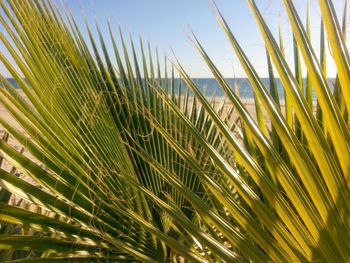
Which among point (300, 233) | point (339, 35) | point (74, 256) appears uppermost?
point (339, 35)

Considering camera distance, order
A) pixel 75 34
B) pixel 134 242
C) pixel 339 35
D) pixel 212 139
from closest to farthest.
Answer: pixel 339 35, pixel 134 242, pixel 75 34, pixel 212 139

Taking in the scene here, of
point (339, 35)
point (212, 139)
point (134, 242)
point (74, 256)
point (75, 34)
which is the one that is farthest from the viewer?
point (212, 139)

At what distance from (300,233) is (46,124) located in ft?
2.42

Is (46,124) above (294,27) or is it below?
below

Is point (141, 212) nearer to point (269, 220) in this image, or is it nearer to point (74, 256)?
point (74, 256)

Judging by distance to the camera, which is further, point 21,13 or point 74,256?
point 21,13

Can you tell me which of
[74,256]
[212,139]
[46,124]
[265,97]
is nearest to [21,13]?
[46,124]

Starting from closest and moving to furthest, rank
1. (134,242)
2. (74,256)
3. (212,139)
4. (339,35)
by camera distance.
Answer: (339,35) → (74,256) → (134,242) → (212,139)

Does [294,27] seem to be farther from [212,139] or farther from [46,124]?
[212,139]

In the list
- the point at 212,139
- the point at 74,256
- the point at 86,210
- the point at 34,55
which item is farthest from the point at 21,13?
the point at 212,139

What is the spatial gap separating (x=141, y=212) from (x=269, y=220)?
616 mm

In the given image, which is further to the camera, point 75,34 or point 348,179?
point 75,34

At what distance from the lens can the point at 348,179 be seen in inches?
21.1

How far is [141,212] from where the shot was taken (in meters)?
1.12
